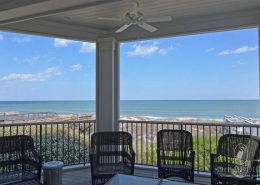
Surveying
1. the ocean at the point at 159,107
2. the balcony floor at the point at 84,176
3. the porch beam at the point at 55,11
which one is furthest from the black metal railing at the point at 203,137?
the ocean at the point at 159,107

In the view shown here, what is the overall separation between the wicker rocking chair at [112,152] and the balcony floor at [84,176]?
1.79ft

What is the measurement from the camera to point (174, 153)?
14.4ft

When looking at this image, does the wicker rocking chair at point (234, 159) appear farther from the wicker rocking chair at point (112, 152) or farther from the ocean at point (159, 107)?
the ocean at point (159, 107)

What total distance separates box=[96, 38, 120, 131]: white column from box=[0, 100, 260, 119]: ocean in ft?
64.6

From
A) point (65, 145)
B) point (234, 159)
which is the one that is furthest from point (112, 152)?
point (65, 145)

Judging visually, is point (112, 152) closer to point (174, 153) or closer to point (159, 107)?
point (174, 153)

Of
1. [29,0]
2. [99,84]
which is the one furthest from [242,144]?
[29,0]

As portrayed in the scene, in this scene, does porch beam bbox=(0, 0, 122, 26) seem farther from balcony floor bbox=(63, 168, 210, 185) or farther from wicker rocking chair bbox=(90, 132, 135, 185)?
balcony floor bbox=(63, 168, 210, 185)

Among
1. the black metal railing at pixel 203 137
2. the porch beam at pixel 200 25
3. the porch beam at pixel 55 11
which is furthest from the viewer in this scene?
the black metal railing at pixel 203 137

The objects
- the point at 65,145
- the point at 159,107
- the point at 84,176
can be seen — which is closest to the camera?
the point at 84,176

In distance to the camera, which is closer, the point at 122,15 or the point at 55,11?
the point at 55,11

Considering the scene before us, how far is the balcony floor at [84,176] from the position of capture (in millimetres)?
4516

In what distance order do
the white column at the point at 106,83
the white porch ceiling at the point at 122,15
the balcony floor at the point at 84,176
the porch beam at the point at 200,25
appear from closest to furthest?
the white porch ceiling at the point at 122,15
the porch beam at the point at 200,25
the balcony floor at the point at 84,176
the white column at the point at 106,83

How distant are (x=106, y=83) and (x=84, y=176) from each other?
1.76 m
